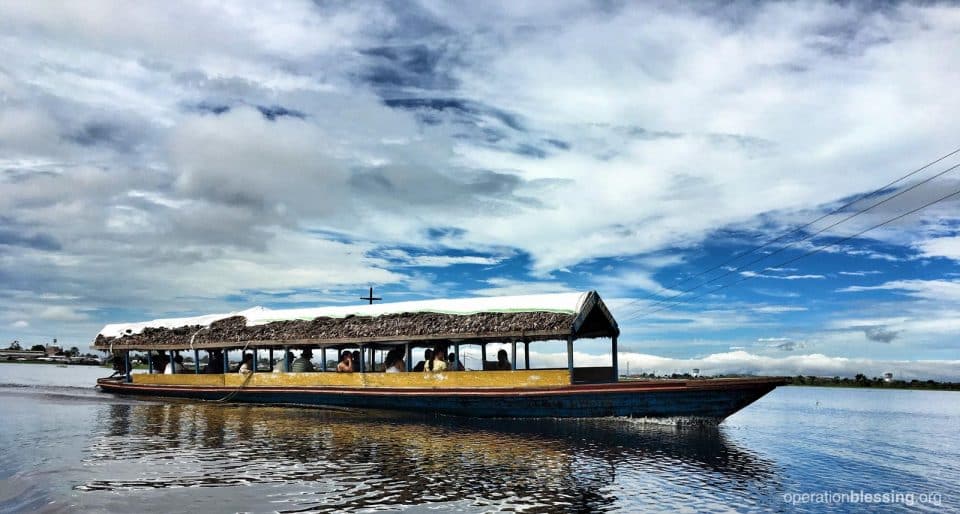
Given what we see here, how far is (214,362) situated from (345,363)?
24.3ft

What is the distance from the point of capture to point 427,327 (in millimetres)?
19500

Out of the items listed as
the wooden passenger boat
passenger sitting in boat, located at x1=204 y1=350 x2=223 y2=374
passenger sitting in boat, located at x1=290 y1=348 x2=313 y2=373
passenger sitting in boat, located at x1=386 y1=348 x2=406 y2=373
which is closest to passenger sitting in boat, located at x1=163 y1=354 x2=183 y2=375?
the wooden passenger boat

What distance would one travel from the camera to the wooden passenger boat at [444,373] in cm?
1611

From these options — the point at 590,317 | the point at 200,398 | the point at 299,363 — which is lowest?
the point at 200,398

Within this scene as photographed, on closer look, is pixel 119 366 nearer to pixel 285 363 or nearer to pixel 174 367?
pixel 174 367

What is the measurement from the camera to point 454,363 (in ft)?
64.8

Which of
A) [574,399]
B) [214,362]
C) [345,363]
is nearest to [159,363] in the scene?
[214,362]

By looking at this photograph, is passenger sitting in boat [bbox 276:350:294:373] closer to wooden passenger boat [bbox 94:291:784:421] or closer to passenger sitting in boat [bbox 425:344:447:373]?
wooden passenger boat [bbox 94:291:784:421]

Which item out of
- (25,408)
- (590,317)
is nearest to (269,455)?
(590,317)

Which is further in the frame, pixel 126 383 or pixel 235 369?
pixel 126 383

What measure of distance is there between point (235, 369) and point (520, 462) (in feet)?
60.8

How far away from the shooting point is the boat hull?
15.6 metres

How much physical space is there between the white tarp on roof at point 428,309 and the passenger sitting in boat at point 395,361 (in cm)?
147

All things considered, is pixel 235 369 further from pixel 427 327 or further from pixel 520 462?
pixel 520 462
